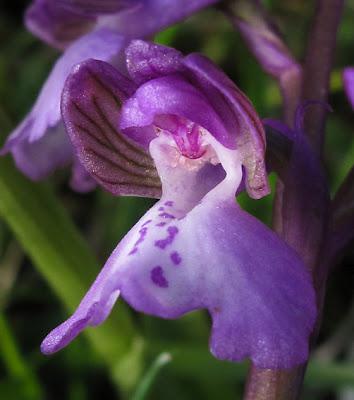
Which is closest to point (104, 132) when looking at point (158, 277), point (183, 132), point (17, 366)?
point (183, 132)

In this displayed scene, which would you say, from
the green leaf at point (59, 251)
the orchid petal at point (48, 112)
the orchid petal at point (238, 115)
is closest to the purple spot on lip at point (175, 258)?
the orchid petal at point (238, 115)

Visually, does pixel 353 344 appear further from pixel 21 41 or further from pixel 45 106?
pixel 21 41

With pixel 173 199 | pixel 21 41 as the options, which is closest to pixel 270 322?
pixel 173 199

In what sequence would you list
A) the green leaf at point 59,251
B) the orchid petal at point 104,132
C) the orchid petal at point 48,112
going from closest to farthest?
the orchid petal at point 104,132
the orchid petal at point 48,112
the green leaf at point 59,251

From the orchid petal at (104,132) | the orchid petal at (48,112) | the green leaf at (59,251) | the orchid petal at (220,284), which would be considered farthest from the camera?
the green leaf at (59,251)

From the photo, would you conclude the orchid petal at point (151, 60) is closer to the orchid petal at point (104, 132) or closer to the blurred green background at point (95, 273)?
the orchid petal at point (104, 132)

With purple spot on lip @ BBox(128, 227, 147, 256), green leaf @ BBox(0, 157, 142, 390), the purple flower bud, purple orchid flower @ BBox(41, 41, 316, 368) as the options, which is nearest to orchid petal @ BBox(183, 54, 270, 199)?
purple orchid flower @ BBox(41, 41, 316, 368)
